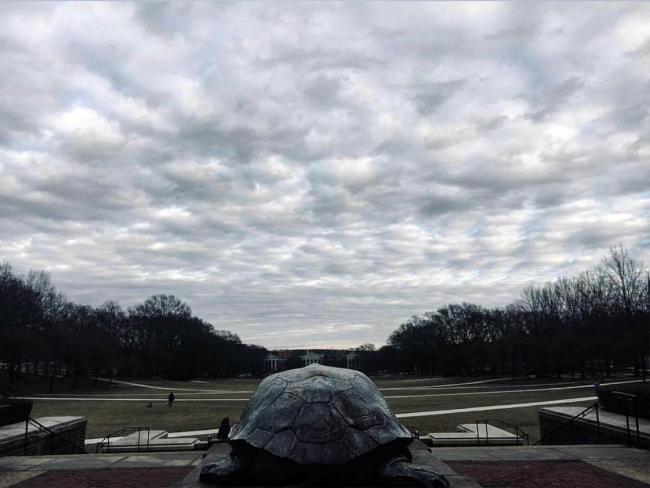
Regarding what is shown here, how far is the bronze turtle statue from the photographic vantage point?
18.3ft

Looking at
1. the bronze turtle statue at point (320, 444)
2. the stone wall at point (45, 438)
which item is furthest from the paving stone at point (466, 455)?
the stone wall at point (45, 438)

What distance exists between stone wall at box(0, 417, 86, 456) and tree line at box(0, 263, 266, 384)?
144 ft

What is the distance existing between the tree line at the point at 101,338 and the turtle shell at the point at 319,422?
54531 millimetres

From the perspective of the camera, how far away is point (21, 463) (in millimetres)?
9500

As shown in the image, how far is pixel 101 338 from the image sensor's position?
208 ft

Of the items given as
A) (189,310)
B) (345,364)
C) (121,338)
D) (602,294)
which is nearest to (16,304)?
(121,338)

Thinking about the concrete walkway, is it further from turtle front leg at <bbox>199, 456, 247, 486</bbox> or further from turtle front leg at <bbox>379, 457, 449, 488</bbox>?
turtle front leg at <bbox>379, 457, 449, 488</bbox>

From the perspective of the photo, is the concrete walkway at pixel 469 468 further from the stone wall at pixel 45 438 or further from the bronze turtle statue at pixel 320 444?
the stone wall at pixel 45 438

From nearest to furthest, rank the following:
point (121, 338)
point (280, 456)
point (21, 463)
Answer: point (280, 456) < point (21, 463) < point (121, 338)

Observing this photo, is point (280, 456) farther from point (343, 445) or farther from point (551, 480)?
point (551, 480)

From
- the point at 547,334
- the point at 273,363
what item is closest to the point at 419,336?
the point at 547,334

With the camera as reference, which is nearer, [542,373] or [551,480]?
[551,480]

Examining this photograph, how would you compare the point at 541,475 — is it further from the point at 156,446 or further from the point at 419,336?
the point at 419,336

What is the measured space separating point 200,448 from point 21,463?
5.05 meters
